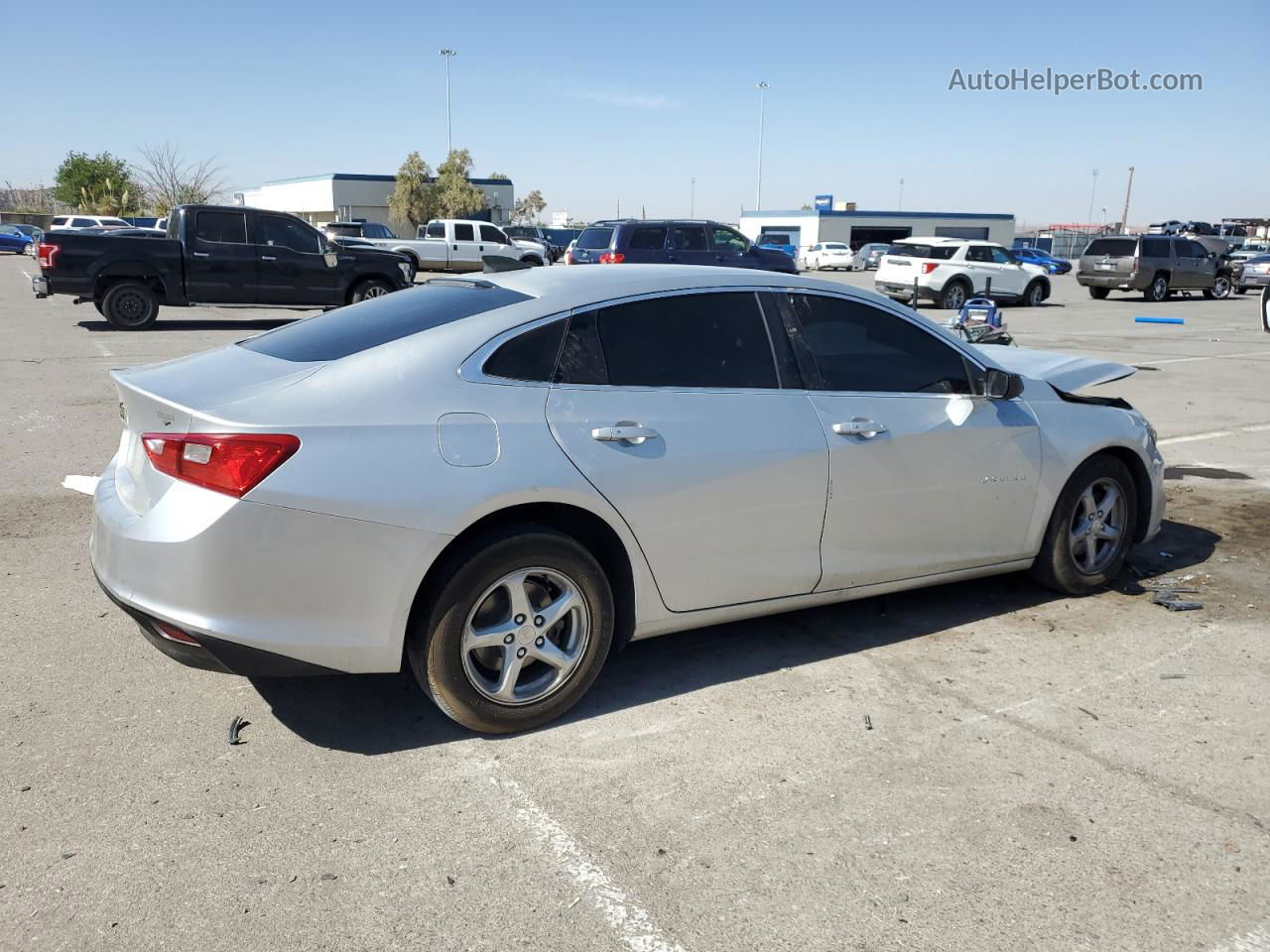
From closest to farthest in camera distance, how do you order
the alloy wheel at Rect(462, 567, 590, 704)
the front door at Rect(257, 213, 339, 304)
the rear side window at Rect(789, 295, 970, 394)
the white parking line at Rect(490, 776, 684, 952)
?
1. the white parking line at Rect(490, 776, 684, 952)
2. the alloy wheel at Rect(462, 567, 590, 704)
3. the rear side window at Rect(789, 295, 970, 394)
4. the front door at Rect(257, 213, 339, 304)

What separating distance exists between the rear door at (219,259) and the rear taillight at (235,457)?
47.9 ft

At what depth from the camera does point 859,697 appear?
411 centimetres

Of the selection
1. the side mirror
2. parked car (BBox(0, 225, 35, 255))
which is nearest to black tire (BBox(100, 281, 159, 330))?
the side mirror

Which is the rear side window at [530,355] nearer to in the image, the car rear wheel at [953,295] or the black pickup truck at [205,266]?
the black pickup truck at [205,266]

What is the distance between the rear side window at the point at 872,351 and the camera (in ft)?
14.5

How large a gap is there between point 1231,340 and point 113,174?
7410 cm

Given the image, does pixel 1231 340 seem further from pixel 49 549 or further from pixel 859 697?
pixel 49 549

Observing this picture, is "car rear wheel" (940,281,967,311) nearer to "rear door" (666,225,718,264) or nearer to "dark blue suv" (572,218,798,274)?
"dark blue suv" (572,218,798,274)

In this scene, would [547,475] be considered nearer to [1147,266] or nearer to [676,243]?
[676,243]

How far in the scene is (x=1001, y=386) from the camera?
→ 4.74 meters

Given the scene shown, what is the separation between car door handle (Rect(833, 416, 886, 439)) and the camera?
428 centimetres

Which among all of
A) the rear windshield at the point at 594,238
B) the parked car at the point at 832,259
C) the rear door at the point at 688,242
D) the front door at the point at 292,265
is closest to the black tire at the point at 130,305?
the front door at the point at 292,265

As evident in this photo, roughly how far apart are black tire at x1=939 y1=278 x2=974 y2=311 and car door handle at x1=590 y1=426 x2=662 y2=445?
73.2 feet

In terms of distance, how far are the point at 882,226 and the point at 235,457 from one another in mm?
78876
